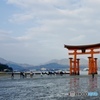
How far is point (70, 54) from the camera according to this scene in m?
66.2

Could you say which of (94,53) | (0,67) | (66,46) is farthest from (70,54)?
(0,67)

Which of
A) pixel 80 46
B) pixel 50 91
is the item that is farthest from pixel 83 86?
pixel 80 46

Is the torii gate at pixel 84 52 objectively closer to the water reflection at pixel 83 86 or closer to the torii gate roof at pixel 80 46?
the torii gate roof at pixel 80 46

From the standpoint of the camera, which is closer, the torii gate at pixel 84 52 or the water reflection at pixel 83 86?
the water reflection at pixel 83 86

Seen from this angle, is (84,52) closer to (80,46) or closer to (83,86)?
(80,46)

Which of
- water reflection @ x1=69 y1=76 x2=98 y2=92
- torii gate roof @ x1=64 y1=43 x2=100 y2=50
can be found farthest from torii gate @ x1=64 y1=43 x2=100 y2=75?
water reflection @ x1=69 y1=76 x2=98 y2=92

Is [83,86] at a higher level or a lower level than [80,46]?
lower

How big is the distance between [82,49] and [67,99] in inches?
1879

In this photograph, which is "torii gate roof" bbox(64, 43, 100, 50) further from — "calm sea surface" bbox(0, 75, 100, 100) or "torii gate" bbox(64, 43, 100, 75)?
"calm sea surface" bbox(0, 75, 100, 100)

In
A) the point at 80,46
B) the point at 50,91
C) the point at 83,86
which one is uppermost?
the point at 80,46

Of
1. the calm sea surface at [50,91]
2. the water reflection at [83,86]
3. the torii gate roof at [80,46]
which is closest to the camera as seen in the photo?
the calm sea surface at [50,91]

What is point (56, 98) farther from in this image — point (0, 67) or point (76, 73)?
point (0, 67)

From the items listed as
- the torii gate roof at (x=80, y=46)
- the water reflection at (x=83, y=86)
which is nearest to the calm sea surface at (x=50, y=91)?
the water reflection at (x=83, y=86)

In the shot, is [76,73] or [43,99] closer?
[43,99]
